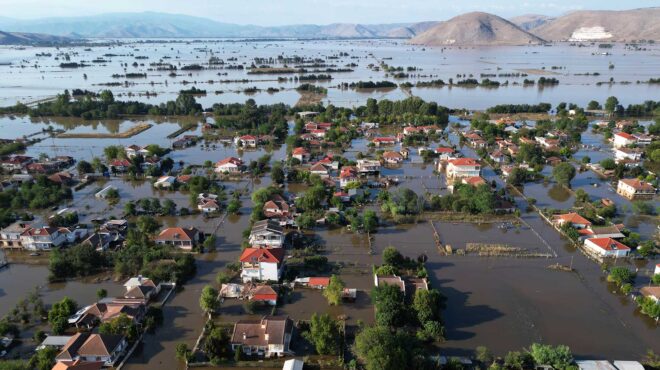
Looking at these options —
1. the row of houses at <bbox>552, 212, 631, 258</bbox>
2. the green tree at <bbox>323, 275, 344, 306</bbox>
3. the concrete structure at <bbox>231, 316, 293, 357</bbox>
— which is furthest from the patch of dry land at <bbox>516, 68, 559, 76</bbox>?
the concrete structure at <bbox>231, 316, 293, 357</bbox>

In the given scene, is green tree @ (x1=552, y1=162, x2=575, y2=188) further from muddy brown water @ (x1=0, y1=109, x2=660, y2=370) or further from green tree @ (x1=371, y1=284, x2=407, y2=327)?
green tree @ (x1=371, y1=284, x2=407, y2=327)

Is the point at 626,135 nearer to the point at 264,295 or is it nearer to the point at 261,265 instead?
the point at 261,265

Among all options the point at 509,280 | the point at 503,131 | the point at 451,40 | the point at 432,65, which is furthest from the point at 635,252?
the point at 451,40

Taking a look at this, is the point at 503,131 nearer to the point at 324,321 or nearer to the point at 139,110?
the point at 324,321

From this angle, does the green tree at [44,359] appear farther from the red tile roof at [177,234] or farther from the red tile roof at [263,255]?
the red tile roof at [177,234]

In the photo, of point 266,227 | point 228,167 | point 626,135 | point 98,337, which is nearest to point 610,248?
point 266,227
